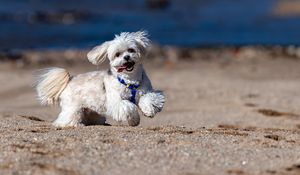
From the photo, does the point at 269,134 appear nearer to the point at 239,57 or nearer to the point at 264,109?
the point at 264,109

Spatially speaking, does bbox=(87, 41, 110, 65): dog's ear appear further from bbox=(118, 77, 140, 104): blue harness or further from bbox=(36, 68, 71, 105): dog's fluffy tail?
bbox=(36, 68, 71, 105): dog's fluffy tail

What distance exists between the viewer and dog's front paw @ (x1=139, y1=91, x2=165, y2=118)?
29.7 feet

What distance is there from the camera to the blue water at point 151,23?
921 inches

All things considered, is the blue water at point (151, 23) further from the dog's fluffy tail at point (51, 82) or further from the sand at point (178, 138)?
the dog's fluffy tail at point (51, 82)

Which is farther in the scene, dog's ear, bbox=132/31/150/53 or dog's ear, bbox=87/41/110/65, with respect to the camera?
dog's ear, bbox=87/41/110/65

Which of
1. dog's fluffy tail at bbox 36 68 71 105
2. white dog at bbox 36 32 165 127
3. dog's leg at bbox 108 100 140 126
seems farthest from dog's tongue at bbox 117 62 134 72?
dog's fluffy tail at bbox 36 68 71 105

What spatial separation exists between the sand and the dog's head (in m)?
0.67

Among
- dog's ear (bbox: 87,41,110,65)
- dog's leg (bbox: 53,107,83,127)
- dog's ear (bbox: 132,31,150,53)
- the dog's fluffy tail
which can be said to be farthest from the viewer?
the dog's fluffy tail

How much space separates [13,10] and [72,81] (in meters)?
22.4

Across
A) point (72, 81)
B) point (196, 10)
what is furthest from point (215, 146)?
point (196, 10)

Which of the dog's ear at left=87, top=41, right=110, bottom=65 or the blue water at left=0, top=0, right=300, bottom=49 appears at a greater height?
the blue water at left=0, top=0, right=300, bottom=49

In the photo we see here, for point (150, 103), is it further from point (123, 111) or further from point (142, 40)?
point (142, 40)

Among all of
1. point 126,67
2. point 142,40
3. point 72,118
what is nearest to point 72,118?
point 72,118

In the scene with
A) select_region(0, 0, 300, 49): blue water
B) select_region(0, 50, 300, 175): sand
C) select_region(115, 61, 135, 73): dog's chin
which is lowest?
select_region(0, 50, 300, 175): sand
